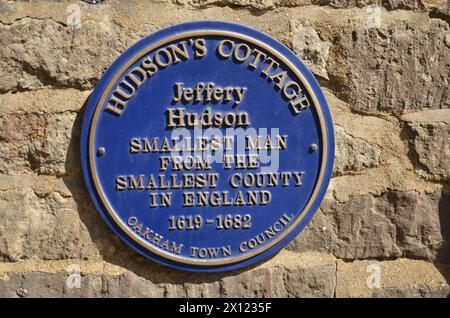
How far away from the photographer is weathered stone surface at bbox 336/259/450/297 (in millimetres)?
1938

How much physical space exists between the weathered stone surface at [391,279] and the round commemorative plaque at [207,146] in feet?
0.75

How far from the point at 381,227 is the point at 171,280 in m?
0.65

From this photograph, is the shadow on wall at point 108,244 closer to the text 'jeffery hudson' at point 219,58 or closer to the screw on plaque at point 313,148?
the text 'jeffery hudson' at point 219,58

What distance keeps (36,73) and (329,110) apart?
86 cm

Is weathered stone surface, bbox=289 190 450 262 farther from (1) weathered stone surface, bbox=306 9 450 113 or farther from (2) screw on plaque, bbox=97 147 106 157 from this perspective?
(2) screw on plaque, bbox=97 147 106 157

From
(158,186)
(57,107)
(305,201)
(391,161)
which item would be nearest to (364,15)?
(391,161)

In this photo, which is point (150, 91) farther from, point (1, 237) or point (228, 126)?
point (1, 237)

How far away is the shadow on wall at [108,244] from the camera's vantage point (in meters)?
1.87

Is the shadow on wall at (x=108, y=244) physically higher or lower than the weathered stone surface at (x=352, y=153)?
lower

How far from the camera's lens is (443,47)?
191 centimetres

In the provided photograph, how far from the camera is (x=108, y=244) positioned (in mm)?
1885

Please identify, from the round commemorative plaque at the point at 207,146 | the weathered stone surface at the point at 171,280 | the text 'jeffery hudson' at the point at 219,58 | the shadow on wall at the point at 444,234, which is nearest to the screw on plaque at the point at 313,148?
the round commemorative plaque at the point at 207,146

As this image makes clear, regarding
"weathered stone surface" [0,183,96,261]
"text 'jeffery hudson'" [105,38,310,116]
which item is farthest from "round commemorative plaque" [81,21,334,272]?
"weathered stone surface" [0,183,96,261]

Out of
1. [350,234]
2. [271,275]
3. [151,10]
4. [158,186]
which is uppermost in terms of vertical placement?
[151,10]
